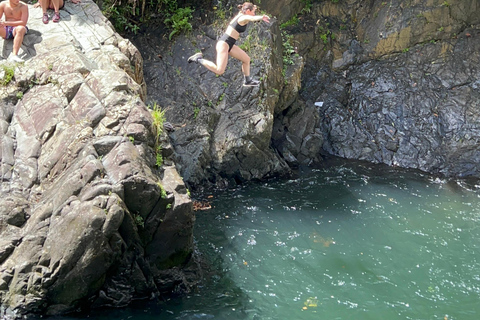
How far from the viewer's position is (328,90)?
16.1 meters

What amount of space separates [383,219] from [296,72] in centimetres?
551

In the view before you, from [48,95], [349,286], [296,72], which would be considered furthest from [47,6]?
[349,286]

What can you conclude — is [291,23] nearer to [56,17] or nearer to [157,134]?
[56,17]

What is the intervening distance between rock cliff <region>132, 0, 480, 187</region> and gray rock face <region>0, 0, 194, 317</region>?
4.05 meters

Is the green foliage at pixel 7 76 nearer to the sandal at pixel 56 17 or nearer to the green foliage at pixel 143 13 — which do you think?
the sandal at pixel 56 17

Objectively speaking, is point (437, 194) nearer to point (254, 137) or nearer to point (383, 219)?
point (383, 219)

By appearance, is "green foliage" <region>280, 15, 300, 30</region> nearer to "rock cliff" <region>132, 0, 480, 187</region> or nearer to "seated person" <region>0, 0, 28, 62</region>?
"rock cliff" <region>132, 0, 480, 187</region>

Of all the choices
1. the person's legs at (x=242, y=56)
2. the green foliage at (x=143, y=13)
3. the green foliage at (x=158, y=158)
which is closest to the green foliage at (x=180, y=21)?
the green foliage at (x=143, y=13)

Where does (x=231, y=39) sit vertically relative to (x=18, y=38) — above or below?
above

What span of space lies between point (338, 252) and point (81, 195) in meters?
5.26

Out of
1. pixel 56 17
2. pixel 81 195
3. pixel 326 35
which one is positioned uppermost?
pixel 326 35

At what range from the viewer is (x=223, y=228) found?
10.0 meters

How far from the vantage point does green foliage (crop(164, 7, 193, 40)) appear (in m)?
13.6

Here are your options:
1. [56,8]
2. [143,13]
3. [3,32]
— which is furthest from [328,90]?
[3,32]
